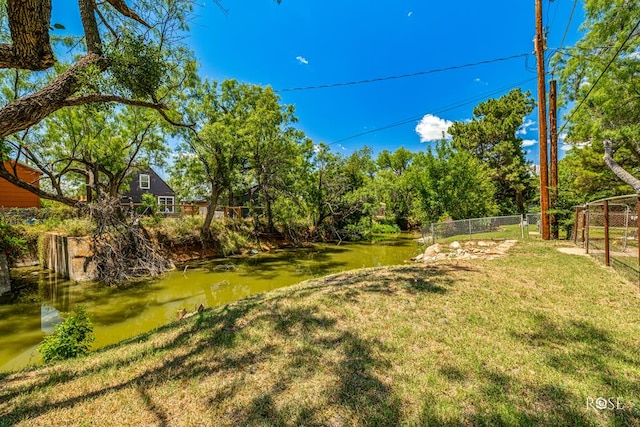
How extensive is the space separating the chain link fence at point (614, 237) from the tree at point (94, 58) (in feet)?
25.9

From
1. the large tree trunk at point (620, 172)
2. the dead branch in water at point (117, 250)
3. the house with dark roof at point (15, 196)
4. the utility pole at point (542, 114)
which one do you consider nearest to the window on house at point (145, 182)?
the house with dark roof at point (15, 196)

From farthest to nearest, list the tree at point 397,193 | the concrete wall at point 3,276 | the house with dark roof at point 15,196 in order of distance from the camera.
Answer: the tree at point 397,193 < the house with dark roof at point 15,196 < the concrete wall at point 3,276

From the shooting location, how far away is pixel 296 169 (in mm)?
16844

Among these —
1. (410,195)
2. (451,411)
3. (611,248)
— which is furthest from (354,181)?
(451,411)

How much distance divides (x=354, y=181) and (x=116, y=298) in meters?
18.2

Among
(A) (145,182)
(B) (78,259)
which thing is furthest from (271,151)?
(A) (145,182)

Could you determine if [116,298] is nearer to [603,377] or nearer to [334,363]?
[334,363]

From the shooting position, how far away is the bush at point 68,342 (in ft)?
12.6

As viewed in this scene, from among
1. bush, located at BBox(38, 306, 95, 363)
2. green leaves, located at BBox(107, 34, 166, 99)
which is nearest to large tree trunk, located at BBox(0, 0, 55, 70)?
green leaves, located at BBox(107, 34, 166, 99)

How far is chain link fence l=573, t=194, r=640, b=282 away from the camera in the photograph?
16.8 feet

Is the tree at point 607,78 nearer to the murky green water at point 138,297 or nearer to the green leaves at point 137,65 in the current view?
the murky green water at point 138,297

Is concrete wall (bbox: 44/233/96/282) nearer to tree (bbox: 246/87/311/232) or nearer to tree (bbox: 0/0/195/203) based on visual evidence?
tree (bbox: 0/0/195/203)

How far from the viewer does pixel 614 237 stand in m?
7.08

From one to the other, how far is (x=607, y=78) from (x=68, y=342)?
15.8m
